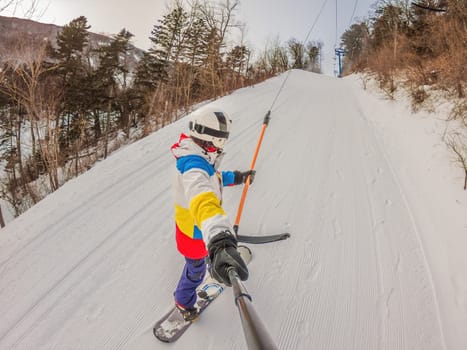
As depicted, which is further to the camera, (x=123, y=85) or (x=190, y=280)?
(x=123, y=85)

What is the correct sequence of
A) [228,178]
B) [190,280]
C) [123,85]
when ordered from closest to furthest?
[190,280]
[228,178]
[123,85]

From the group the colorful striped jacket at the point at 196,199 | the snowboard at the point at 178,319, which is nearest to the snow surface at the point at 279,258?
the snowboard at the point at 178,319

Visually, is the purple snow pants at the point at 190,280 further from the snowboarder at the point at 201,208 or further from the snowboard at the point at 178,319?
the snowboard at the point at 178,319

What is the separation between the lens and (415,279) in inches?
88.6

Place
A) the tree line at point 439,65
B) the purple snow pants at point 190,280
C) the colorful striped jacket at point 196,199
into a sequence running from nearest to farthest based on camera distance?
the colorful striped jacket at point 196,199
the purple snow pants at point 190,280
the tree line at point 439,65

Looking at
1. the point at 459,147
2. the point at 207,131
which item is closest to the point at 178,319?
the point at 207,131

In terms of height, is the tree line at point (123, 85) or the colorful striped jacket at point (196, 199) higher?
the tree line at point (123, 85)

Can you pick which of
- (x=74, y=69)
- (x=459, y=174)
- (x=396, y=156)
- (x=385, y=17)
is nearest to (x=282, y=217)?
(x=459, y=174)

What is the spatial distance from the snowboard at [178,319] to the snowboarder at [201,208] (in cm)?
8

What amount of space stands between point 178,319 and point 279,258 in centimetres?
112

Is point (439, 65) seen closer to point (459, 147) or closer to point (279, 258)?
point (459, 147)

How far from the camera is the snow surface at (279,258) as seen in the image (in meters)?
1.77

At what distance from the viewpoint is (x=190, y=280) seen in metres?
1.66

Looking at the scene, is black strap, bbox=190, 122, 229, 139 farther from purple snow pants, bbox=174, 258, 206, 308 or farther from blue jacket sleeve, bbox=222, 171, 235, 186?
purple snow pants, bbox=174, 258, 206, 308
